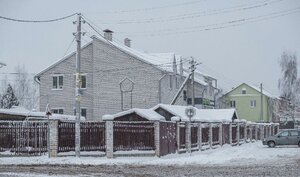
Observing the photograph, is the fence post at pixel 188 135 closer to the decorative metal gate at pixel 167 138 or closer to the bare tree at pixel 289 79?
the decorative metal gate at pixel 167 138

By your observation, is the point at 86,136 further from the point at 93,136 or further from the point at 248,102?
the point at 248,102

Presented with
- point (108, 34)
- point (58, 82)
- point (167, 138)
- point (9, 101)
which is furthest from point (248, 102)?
point (167, 138)

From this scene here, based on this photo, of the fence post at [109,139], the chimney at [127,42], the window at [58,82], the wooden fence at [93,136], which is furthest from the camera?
the chimney at [127,42]

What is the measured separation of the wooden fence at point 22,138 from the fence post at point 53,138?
1.44 metres

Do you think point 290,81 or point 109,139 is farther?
point 290,81

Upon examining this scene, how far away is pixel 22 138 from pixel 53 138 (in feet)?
7.64

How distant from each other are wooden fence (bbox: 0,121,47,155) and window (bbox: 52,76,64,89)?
28.3m

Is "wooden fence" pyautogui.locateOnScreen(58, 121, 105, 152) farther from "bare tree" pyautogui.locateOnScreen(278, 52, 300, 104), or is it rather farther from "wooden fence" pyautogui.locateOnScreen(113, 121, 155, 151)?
"bare tree" pyautogui.locateOnScreen(278, 52, 300, 104)

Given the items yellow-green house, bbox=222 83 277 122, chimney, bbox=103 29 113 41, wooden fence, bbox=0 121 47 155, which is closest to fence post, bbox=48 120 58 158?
wooden fence, bbox=0 121 47 155

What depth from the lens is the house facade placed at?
181 ft

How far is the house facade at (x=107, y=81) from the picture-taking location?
55.1 meters

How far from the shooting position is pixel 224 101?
103 meters

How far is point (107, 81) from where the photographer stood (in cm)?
5634

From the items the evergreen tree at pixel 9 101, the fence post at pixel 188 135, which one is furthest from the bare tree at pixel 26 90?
the fence post at pixel 188 135
